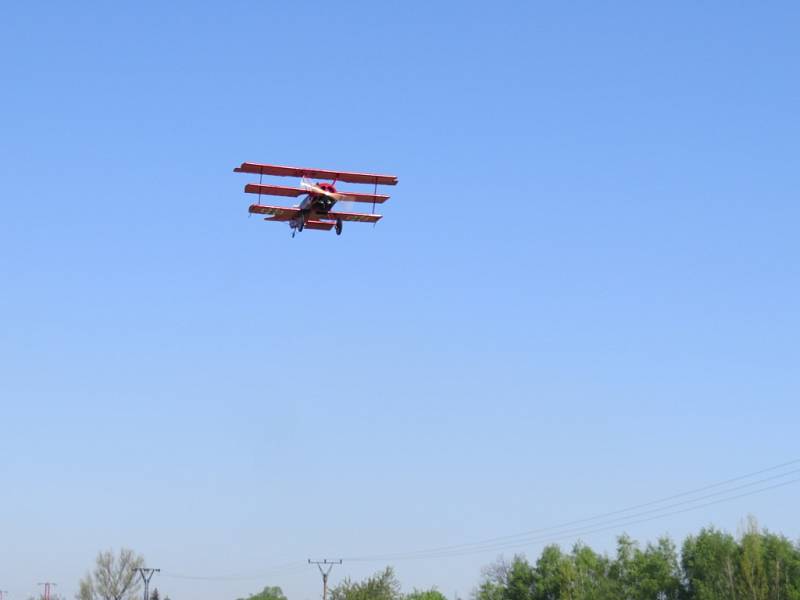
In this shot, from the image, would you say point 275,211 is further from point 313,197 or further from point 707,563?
point 707,563

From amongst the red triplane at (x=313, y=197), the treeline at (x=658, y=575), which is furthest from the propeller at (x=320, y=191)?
the treeline at (x=658, y=575)

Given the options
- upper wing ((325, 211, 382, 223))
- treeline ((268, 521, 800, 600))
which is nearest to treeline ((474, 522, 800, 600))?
treeline ((268, 521, 800, 600))

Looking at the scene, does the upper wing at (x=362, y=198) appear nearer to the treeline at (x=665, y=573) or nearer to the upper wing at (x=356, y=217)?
the upper wing at (x=356, y=217)

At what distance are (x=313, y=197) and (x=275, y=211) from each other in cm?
249

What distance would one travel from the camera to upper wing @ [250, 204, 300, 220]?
56.7 metres

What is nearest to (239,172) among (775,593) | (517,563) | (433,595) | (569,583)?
(775,593)

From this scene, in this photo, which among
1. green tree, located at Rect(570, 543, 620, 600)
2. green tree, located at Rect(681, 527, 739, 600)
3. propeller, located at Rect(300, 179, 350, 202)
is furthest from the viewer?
green tree, located at Rect(570, 543, 620, 600)

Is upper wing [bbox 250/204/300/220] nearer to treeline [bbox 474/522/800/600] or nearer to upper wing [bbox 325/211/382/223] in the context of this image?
upper wing [bbox 325/211/382/223]

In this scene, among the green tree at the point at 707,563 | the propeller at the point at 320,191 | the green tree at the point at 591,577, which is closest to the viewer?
the propeller at the point at 320,191

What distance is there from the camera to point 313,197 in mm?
55531

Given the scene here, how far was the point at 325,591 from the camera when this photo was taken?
104 meters

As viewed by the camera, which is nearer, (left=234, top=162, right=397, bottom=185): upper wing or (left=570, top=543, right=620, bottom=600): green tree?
(left=234, top=162, right=397, bottom=185): upper wing


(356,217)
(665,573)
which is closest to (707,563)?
(665,573)

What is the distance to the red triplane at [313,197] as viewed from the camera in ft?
183
